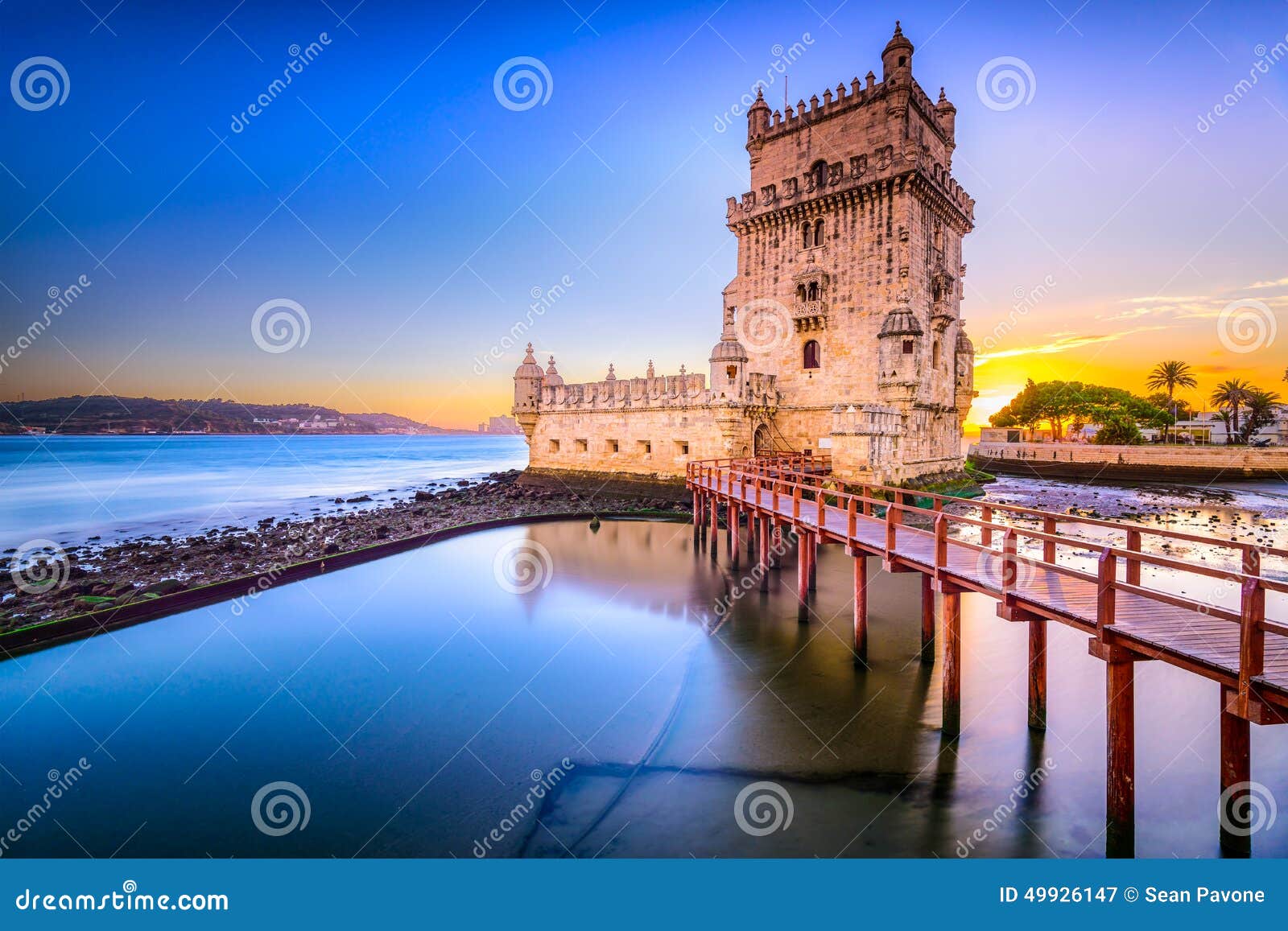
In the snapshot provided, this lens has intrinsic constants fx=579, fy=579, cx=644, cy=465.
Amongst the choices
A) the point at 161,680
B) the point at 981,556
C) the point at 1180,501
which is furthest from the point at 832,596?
the point at 1180,501

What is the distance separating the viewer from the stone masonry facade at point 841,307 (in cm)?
2142

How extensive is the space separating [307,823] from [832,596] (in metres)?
10.6

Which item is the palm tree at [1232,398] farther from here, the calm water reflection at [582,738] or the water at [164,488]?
the water at [164,488]

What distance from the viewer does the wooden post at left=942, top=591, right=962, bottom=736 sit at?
754 cm

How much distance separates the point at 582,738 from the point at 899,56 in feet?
82.9

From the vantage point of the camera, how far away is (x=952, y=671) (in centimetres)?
766

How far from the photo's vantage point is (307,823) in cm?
638

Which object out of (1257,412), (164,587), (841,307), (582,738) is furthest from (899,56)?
(1257,412)

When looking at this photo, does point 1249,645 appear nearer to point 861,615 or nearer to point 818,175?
point 861,615

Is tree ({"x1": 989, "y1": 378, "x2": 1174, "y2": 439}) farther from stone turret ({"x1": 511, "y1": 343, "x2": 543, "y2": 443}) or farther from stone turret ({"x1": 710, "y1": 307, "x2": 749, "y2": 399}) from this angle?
stone turret ({"x1": 511, "y1": 343, "x2": 543, "y2": 443})

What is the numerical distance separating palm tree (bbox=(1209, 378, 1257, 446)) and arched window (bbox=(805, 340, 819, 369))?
44886 millimetres

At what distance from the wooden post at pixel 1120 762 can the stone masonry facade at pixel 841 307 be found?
15.8 m

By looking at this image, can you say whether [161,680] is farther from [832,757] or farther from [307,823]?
[832,757]

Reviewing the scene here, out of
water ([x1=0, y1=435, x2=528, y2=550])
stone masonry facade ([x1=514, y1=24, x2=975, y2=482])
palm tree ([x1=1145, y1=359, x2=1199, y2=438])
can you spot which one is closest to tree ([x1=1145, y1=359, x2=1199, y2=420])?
palm tree ([x1=1145, y1=359, x2=1199, y2=438])
